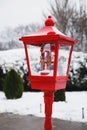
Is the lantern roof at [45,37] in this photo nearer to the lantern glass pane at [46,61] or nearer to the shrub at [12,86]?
the lantern glass pane at [46,61]

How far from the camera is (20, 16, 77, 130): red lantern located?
14.3 feet

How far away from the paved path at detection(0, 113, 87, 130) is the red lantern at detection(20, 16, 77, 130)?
2.41m

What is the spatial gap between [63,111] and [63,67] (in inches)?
164

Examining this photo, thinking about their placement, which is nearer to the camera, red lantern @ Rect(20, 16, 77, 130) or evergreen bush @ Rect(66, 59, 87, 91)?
red lantern @ Rect(20, 16, 77, 130)

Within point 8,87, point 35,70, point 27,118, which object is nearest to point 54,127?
point 27,118

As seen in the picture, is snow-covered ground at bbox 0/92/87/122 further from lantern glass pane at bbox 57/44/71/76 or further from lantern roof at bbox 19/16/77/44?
lantern roof at bbox 19/16/77/44

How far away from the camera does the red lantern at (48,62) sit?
4.36m

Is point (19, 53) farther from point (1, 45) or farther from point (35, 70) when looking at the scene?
point (1, 45)

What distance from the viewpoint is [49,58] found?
447cm

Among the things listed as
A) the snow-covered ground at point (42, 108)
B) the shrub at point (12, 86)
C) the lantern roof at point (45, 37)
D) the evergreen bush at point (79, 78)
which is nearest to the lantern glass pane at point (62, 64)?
the lantern roof at point (45, 37)

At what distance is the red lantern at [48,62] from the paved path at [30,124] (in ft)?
7.92

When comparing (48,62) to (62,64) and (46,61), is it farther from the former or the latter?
(62,64)

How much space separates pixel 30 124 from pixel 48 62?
317 cm

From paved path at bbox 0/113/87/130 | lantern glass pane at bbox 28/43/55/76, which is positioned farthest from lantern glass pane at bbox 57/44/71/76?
paved path at bbox 0/113/87/130
